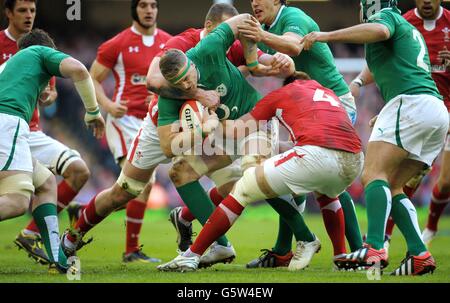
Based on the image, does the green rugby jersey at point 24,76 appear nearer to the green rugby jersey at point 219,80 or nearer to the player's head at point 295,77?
the green rugby jersey at point 219,80

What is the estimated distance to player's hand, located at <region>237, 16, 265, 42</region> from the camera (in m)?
7.01

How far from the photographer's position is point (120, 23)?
17344 millimetres

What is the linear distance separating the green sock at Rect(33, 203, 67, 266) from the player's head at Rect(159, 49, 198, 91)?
1.39 m

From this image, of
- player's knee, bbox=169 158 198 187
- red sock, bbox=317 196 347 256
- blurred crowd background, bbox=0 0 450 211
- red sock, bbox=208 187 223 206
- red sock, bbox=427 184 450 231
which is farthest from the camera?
blurred crowd background, bbox=0 0 450 211

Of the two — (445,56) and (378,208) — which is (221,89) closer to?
(378,208)

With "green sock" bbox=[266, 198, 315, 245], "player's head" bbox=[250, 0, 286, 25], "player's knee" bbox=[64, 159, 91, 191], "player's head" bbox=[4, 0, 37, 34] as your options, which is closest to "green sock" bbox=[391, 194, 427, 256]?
"green sock" bbox=[266, 198, 315, 245]

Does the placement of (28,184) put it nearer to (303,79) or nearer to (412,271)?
(303,79)

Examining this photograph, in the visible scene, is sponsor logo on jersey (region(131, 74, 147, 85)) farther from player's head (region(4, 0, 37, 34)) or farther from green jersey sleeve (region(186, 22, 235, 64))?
green jersey sleeve (region(186, 22, 235, 64))

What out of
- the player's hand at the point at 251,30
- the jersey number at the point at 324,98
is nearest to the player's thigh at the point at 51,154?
the player's hand at the point at 251,30

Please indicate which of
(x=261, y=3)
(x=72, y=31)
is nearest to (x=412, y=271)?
(x=261, y=3)

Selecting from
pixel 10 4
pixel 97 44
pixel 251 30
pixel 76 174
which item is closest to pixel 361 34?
pixel 251 30

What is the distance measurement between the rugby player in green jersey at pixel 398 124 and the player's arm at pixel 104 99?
3.63m

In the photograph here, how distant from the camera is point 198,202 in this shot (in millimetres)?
7227

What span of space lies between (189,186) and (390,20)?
2133 mm
